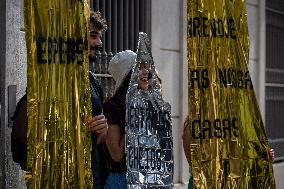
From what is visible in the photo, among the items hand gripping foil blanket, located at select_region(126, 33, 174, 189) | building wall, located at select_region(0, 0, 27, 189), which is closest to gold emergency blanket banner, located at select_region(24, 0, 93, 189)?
hand gripping foil blanket, located at select_region(126, 33, 174, 189)

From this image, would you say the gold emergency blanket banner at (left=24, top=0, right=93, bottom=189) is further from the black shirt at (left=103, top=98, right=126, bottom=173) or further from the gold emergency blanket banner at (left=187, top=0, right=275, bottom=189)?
the gold emergency blanket banner at (left=187, top=0, right=275, bottom=189)

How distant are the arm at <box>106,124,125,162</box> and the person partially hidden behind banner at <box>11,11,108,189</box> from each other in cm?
4

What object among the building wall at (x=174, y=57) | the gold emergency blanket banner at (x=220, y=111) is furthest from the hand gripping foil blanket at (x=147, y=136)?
the building wall at (x=174, y=57)

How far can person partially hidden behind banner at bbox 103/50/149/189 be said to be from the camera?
335 centimetres

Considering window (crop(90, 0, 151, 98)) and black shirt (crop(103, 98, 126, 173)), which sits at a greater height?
window (crop(90, 0, 151, 98))

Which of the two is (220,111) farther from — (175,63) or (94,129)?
(175,63)

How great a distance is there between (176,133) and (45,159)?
398 centimetres

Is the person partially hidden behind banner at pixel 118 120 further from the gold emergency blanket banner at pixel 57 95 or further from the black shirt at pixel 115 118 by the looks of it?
Answer: the gold emergency blanket banner at pixel 57 95

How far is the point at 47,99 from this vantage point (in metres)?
2.81

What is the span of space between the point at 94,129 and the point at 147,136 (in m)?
0.31

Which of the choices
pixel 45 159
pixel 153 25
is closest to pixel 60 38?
pixel 45 159

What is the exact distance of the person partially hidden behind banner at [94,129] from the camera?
9.68 feet

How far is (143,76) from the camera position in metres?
3.12

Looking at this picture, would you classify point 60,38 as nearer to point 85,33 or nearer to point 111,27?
point 85,33
